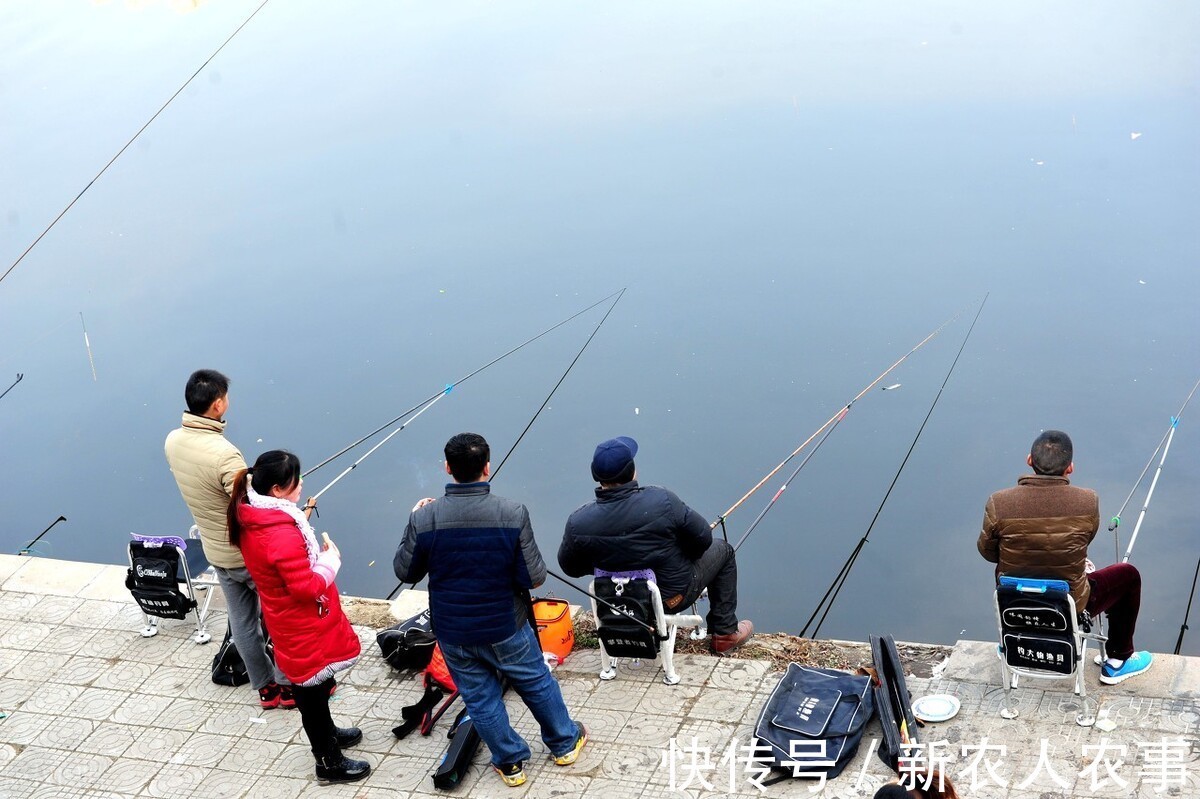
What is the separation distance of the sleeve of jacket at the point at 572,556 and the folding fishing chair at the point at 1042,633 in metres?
1.43

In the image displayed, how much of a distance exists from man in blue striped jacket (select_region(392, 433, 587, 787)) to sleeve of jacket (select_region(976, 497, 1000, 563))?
1.56 meters

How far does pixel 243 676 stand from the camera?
4785 millimetres

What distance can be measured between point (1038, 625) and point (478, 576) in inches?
73.0

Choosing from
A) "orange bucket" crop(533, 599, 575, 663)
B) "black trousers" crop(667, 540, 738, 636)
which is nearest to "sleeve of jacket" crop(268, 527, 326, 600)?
"orange bucket" crop(533, 599, 575, 663)

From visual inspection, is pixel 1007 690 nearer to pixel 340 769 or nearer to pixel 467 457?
pixel 467 457

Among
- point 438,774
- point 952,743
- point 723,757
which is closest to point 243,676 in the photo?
point 438,774

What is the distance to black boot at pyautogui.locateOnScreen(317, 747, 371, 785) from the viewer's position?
4098mm

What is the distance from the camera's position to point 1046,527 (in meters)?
3.98

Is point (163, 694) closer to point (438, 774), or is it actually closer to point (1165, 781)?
point (438, 774)

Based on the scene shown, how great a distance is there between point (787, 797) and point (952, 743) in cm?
59

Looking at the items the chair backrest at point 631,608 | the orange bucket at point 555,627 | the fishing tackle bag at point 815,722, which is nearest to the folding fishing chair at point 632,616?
the chair backrest at point 631,608

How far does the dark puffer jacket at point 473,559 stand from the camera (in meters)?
3.64

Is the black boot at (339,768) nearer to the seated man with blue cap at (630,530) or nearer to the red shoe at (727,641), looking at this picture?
the seated man with blue cap at (630,530)

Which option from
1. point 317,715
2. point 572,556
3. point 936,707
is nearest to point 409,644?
point 317,715
